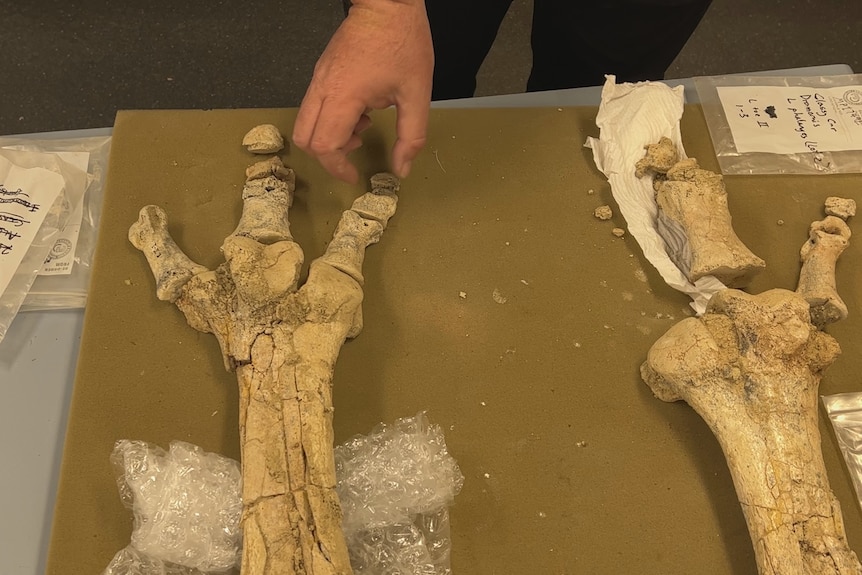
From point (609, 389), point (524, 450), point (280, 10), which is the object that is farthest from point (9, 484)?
point (280, 10)

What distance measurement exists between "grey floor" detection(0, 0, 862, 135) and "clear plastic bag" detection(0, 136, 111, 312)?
3.35 feet

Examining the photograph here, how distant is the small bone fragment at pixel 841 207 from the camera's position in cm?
155

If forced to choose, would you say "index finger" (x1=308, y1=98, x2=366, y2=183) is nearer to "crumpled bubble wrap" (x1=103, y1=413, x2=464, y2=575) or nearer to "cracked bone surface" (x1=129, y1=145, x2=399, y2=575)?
"cracked bone surface" (x1=129, y1=145, x2=399, y2=575)

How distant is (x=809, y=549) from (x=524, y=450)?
0.47 metres

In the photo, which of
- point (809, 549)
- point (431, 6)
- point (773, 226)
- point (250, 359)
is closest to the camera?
point (809, 549)

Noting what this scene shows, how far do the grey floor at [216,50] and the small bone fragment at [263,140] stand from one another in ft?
3.97

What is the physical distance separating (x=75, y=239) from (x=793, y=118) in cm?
162

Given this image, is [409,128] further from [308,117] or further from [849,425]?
[849,425]

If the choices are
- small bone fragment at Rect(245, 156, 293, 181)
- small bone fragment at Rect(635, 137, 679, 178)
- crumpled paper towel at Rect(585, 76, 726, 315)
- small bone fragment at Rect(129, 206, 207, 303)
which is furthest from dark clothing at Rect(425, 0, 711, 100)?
small bone fragment at Rect(129, 206, 207, 303)

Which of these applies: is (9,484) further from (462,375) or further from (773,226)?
(773,226)

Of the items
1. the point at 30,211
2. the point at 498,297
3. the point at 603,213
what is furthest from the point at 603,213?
the point at 30,211

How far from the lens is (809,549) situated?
1110mm

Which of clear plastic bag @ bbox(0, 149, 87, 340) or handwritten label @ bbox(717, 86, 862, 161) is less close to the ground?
handwritten label @ bbox(717, 86, 862, 161)

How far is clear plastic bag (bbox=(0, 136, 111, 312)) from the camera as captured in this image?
147 centimetres
